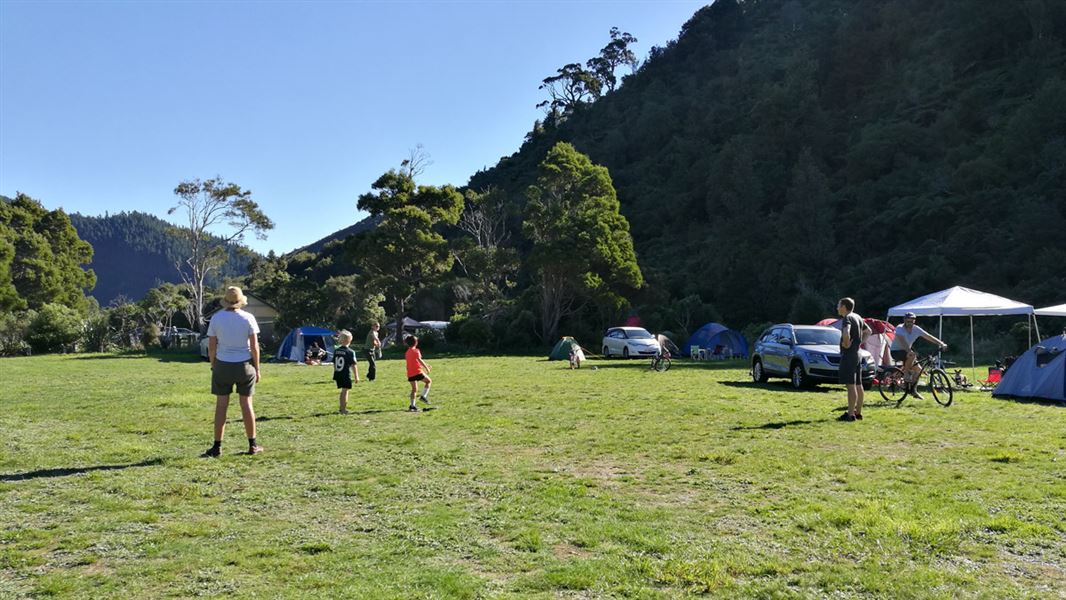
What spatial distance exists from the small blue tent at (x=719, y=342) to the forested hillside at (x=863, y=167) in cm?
784

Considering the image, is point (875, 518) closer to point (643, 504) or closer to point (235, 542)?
point (643, 504)

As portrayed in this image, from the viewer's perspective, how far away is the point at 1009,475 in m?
6.98

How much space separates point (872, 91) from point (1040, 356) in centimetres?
5990

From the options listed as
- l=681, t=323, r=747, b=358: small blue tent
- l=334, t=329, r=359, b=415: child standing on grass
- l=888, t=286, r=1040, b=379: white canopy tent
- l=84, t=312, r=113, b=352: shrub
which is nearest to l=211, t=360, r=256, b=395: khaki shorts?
l=334, t=329, r=359, b=415: child standing on grass

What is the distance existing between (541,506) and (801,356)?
12.3m

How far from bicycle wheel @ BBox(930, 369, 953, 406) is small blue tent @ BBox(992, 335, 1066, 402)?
86.7 inches

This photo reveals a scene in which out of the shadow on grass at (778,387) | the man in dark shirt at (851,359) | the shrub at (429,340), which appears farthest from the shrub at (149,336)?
the man in dark shirt at (851,359)

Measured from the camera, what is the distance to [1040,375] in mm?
14203

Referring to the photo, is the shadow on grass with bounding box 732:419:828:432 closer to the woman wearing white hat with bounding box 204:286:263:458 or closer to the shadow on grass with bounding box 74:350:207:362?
the woman wearing white hat with bounding box 204:286:263:458

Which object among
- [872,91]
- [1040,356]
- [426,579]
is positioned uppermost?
[872,91]

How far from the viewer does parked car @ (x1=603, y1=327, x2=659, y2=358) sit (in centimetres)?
3155

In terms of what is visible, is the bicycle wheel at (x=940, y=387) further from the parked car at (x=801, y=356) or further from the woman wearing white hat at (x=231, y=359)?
the woman wearing white hat at (x=231, y=359)

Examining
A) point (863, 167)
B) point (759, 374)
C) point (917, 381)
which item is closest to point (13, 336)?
point (759, 374)

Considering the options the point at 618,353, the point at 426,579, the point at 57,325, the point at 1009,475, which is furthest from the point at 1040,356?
the point at 57,325
